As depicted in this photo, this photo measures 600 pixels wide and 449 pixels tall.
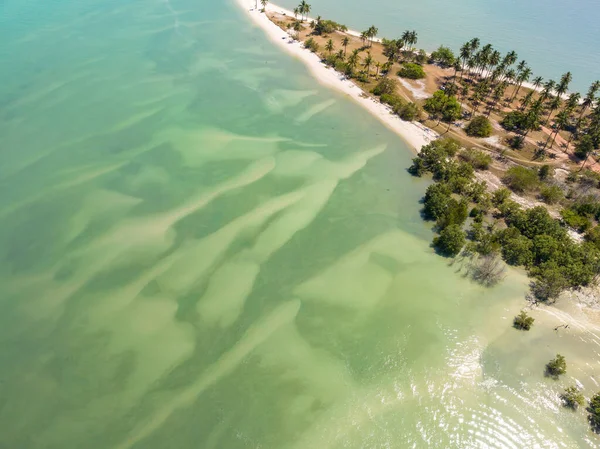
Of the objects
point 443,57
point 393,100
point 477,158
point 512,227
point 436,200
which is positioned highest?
point 443,57

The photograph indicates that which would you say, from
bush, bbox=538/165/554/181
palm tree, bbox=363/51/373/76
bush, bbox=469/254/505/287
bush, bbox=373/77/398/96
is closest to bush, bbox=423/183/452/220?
bush, bbox=469/254/505/287

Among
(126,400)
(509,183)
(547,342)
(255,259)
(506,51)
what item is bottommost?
(126,400)

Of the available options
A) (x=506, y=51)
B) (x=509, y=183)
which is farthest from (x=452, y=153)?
(x=506, y=51)

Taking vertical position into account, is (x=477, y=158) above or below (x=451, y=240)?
above

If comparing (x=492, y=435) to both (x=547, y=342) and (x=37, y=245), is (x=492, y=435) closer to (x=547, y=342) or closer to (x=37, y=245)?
(x=547, y=342)

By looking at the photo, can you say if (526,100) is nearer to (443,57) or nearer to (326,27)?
(443,57)

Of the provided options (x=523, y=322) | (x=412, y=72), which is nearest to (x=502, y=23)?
(x=412, y=72)
